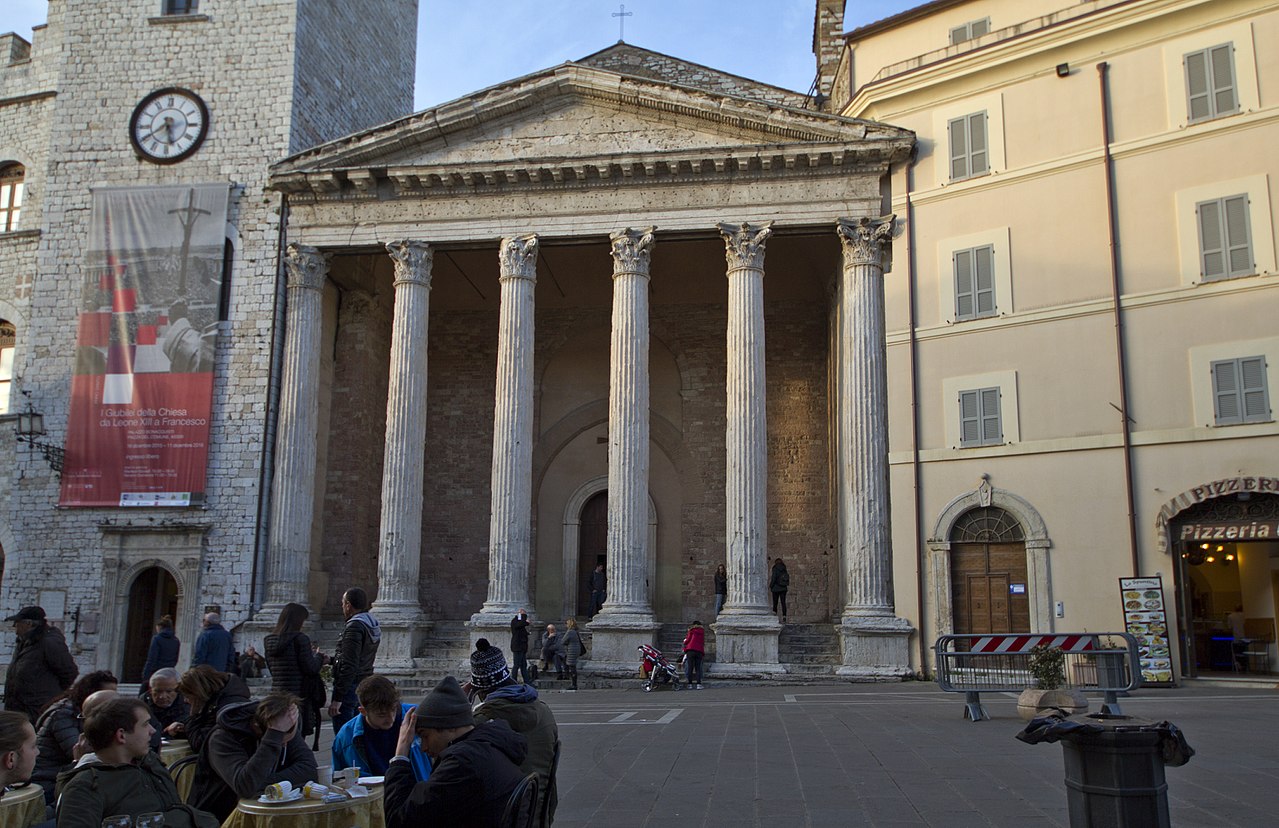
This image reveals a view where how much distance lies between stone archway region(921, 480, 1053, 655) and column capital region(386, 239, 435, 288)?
35.7ft

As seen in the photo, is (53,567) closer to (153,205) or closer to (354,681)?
(153,205)

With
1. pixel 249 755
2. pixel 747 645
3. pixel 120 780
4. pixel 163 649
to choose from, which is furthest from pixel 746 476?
pixel 120 780

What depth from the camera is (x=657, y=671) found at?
1722 cm

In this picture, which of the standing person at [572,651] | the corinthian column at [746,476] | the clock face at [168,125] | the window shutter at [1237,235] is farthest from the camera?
the clock face at [168,125]

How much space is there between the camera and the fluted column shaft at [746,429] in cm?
1877

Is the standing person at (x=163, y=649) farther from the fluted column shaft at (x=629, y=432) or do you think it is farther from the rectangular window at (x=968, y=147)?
the rectangular window at (x=968, y=147)

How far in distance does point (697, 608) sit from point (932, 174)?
10.6 m

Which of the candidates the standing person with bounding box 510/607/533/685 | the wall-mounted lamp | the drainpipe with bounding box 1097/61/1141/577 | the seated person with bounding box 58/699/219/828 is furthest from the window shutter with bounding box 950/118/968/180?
the wall-mounted lamp

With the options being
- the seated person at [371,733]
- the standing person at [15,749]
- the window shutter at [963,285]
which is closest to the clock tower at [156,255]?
the window shutter at [963,285]

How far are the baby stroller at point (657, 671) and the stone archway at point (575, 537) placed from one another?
658 centimetres

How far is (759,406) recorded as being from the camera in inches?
758

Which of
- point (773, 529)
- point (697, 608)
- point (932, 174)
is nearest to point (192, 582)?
point (697, 608)

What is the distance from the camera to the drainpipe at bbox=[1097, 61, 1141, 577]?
54.5 ft

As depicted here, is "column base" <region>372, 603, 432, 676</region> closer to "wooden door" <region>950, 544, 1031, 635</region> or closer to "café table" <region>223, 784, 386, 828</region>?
"wooden door" <region>950, 544, 1031, 635</region>
